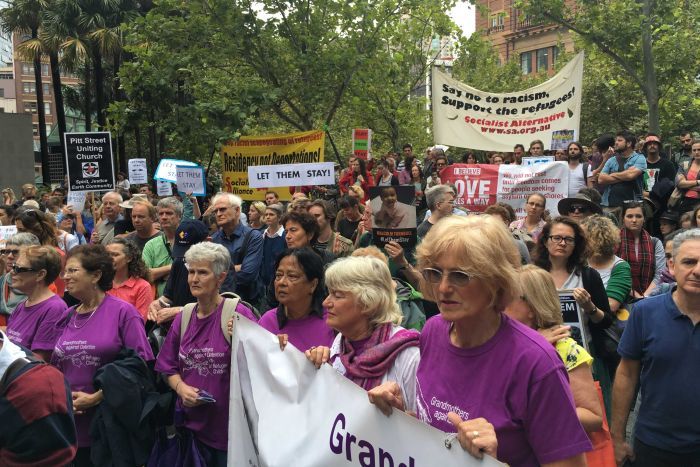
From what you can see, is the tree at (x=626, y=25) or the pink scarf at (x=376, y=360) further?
the tree at (x=626, y=25)

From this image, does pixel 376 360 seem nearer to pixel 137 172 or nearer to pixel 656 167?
pixel 656 167

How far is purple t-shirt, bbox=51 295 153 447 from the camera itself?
14.5ft

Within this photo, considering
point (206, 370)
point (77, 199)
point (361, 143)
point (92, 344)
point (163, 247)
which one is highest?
point (361, 143)

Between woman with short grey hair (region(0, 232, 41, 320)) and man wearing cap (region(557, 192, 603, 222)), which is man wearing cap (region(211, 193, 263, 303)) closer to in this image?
woman with short grey hair (region(0, 232, 41, 320))

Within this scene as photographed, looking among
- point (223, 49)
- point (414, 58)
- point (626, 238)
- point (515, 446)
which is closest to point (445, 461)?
point (515, 446)

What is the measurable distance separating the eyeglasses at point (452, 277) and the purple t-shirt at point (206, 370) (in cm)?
216

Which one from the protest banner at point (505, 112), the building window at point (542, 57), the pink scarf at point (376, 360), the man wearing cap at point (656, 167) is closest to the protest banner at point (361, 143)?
the protest banner at point (505, 112)

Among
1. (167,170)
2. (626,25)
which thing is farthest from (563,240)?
(626,25)

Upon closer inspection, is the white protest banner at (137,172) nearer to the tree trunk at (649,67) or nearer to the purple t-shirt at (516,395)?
the tree trunk at (649,67)

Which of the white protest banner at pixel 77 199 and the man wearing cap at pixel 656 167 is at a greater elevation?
the man wearing cap at pixel 656 167

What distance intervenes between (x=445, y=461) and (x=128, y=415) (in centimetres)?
252

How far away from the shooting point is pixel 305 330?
13.8 ft

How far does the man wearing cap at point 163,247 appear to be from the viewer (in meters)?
6.59

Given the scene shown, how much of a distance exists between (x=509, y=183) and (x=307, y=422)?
7.46 meters
